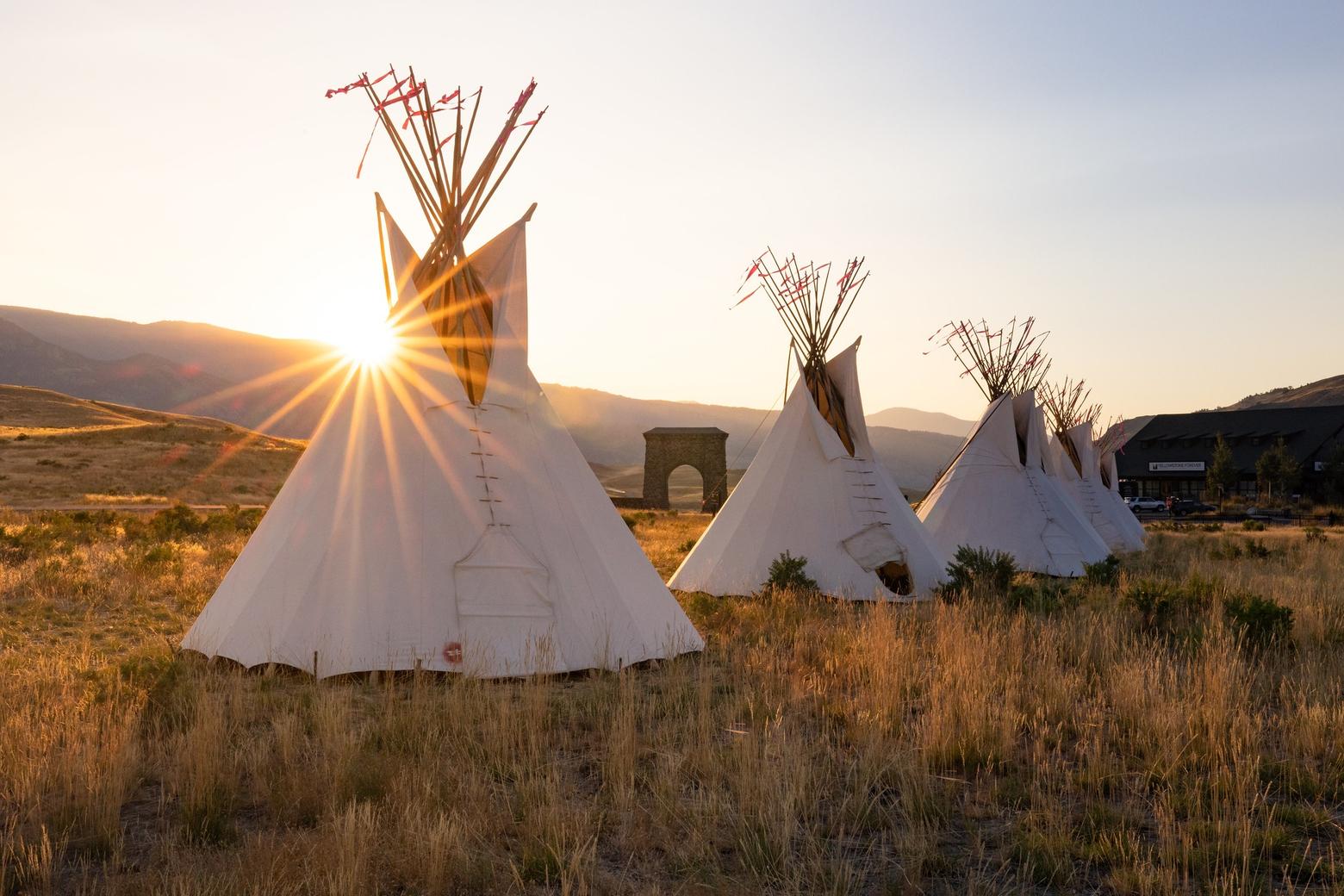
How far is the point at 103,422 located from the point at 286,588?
63655 mm

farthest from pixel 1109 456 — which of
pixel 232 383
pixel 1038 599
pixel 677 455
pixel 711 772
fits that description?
pixel 232 383

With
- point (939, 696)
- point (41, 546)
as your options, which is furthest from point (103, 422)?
point (939, 696)

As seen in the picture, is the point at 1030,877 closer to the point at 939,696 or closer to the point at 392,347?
the point at 939,696

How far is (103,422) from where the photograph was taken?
5953 centimetres

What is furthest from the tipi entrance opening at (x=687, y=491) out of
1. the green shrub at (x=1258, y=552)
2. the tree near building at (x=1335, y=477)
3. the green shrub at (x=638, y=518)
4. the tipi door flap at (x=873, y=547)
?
the tree near building at (x=1335, y=477)

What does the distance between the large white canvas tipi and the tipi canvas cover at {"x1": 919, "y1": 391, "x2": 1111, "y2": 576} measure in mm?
8563

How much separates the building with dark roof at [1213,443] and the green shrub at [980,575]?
40847 mm

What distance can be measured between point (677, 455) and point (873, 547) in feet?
81.3

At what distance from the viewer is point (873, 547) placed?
11172 millimetres

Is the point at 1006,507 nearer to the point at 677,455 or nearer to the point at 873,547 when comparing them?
the point at 873,547

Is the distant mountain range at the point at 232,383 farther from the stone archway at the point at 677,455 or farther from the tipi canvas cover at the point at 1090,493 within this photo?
the tipi canvas cover at the point at 1090,493

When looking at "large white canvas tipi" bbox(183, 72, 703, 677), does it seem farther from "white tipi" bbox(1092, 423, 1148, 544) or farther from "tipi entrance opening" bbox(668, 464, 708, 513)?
"tipi entrance opening" bbox(668, 464, 708, 513)

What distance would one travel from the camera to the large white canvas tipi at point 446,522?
255 inches

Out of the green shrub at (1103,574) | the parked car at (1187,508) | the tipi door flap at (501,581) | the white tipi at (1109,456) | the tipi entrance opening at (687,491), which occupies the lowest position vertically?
the tipi entrance opening at (687,491)
